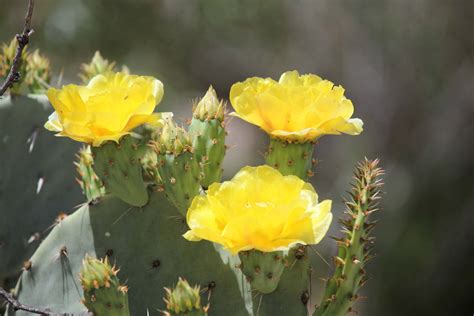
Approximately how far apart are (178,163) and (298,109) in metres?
0.19

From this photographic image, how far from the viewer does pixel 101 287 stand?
1142 mm

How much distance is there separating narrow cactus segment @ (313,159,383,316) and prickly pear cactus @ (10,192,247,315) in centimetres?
13

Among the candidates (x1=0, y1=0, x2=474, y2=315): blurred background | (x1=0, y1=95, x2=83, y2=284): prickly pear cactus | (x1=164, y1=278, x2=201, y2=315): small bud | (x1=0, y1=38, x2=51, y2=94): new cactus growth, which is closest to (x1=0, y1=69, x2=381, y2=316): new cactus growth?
(x1=164, y1=278, x2=201, y2=315): small bud

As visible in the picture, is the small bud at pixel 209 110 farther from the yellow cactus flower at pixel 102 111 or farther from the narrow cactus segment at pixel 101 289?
the narrow cactus segment at pixel 101 289

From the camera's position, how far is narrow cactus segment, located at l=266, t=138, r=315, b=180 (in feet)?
4.20

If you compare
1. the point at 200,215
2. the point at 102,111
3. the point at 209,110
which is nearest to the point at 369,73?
the point at 209,110

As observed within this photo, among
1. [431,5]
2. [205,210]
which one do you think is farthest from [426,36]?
[205,210]

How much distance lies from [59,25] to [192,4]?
0.88m

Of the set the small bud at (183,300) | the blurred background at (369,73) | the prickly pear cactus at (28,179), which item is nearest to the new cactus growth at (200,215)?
the small bud at (183,300)

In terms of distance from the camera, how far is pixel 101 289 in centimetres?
114

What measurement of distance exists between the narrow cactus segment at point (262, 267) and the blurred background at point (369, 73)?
2724 mm

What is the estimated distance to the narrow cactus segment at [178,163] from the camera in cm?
125

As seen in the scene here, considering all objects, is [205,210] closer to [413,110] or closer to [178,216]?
[178,216]

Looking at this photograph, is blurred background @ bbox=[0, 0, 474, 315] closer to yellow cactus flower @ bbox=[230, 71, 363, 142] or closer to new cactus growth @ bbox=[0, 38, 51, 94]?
new cactus growth @ bbox=[0, 38, 51, 94]
